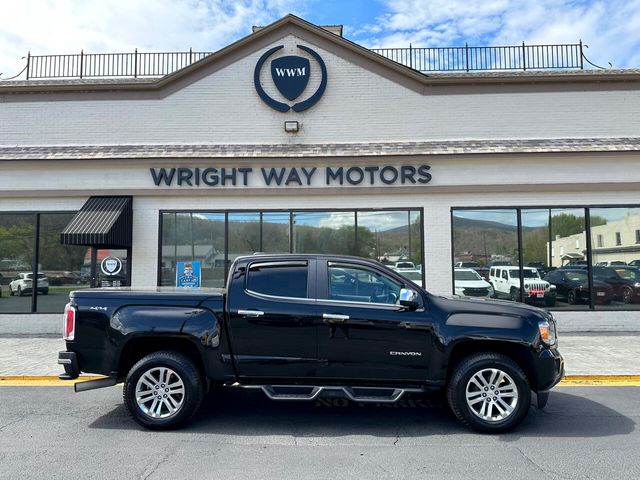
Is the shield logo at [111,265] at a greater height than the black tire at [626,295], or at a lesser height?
greater

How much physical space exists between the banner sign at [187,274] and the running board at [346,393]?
22.1 feet

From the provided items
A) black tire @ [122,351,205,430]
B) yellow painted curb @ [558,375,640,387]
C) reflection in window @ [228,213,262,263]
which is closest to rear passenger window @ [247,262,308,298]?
black tire @ [122,351,205,430]

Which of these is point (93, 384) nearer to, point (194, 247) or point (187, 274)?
point (187, 274)

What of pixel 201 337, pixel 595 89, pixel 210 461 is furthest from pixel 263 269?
pixel 595 89

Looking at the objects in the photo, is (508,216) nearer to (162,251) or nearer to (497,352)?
(497,352)

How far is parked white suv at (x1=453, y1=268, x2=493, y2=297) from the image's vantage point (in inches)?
449

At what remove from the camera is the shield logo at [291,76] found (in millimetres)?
12109

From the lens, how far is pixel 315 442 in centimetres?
487

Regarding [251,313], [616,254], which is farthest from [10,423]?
[616,254]

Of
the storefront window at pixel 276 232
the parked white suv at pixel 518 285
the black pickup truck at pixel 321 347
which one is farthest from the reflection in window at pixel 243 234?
the black pickup truck at pixel 321 347

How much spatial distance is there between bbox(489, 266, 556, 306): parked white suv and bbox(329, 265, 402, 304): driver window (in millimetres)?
6903

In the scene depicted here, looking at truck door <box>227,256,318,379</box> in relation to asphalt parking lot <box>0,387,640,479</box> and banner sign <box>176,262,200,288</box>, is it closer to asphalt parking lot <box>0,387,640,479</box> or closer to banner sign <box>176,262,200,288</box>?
asphalt parking lot <box>0,387,640,479</box>

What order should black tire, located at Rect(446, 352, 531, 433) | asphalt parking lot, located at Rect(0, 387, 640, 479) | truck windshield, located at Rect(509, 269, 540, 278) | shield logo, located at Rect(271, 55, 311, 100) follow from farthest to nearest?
shield logo, located at Rect(271, 55, 311, 100) → truck windshield, located at Rect(509, 269, 540, 278) → black tire, located at Rect(446, 352, 531, 433) → asphalt parking lot, located at Rect(0, 387, 640, 479)

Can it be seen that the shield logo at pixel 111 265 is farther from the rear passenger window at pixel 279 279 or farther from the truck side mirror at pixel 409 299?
the truck side mirror at pixel 409 299
